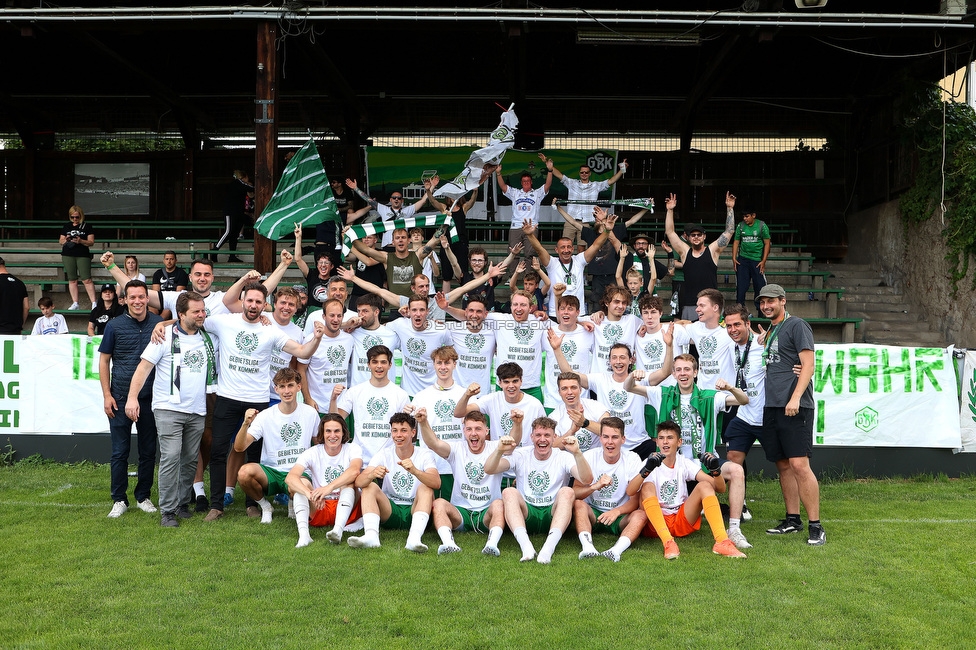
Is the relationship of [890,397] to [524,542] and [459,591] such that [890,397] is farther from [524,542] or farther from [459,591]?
[459,591]

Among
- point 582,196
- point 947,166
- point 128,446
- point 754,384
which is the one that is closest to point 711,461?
point 754,384

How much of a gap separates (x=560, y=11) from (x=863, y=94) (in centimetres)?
871

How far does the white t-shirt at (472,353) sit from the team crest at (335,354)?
1.07 m

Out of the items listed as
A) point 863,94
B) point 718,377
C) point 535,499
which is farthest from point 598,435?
point 863,94

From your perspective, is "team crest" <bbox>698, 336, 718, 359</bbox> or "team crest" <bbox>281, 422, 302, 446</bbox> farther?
"team crest" <bbox>698, 336, 718, 359</bbox>

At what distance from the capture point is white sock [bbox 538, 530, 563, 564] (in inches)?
242

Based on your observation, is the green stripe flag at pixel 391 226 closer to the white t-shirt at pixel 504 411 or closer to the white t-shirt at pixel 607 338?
the white t-shirt at pixel 607 338

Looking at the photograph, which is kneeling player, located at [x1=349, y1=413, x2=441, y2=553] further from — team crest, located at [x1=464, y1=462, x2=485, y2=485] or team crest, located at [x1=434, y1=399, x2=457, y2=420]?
team crest, located at [x1=434, y1=399, x2=457, y2=420]

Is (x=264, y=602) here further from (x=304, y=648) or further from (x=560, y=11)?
(x=560, y=11)

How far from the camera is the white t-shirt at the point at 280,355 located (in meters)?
7.75

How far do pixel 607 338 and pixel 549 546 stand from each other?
8.89 feet

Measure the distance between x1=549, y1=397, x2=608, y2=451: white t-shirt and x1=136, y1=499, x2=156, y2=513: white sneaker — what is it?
3.66 meters

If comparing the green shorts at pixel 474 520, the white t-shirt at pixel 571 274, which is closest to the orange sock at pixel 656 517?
the green shorts at pixel 474 520

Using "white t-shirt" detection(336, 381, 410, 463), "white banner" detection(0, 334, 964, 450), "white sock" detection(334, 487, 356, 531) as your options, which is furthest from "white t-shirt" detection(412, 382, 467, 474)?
"white banner" detection(0, 334, 964, 450)
